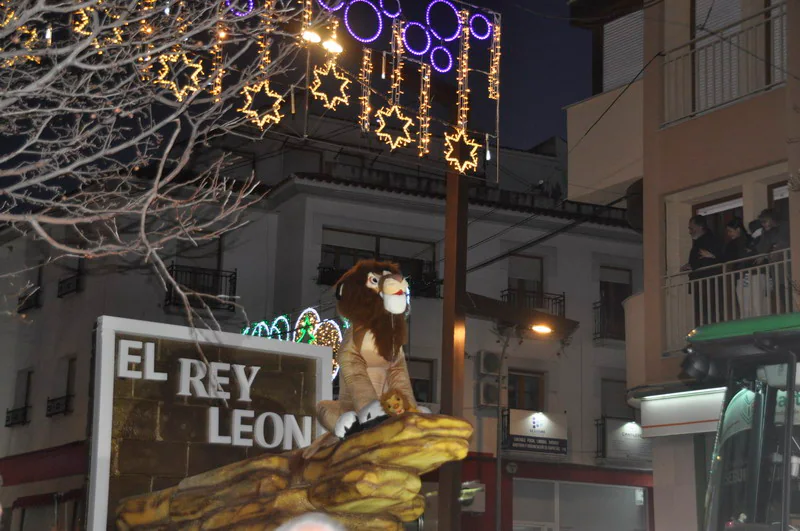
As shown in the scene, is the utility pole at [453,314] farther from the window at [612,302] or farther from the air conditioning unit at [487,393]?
the window at [612,302]

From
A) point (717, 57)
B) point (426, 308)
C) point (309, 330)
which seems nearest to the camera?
point (717, 57)

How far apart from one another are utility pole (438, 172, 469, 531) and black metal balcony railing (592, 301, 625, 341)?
15851mm

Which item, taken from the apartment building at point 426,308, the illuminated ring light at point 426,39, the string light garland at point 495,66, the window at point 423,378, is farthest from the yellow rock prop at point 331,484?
the window at point 423,378

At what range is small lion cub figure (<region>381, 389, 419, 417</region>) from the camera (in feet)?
19.5

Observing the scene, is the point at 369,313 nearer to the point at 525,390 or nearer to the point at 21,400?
the point at 525,390

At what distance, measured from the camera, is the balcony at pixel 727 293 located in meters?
14.4

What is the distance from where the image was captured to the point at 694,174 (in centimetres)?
1622

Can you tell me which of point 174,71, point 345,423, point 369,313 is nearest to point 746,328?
point 369,313

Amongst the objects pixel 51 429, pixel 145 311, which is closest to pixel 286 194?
pixel 145 311

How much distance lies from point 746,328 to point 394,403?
12.0ft

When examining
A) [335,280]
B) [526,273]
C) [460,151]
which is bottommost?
[460,151]

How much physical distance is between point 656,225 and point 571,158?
2597mm

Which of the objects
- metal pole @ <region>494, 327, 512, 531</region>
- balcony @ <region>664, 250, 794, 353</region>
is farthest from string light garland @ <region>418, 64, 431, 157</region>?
metal pole @ <region>494, 327, 512, 531</region>

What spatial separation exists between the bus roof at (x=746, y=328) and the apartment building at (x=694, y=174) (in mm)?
5443
